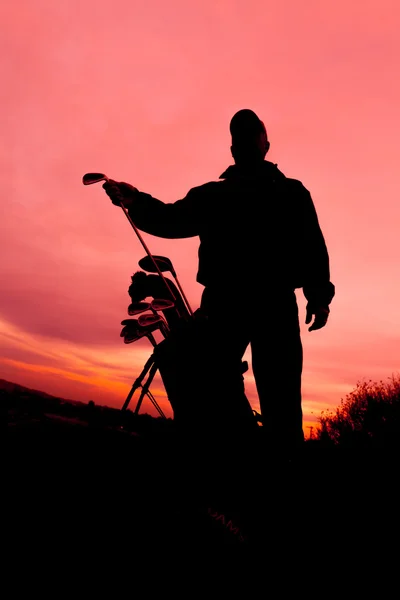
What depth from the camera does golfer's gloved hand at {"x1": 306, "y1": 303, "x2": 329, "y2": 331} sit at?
11.6 ft

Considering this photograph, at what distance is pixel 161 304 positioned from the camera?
2961 mm

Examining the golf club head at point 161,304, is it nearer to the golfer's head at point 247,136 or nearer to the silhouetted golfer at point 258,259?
the silhouetted golfer at point 258,259

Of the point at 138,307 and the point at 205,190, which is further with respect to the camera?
the point at 205,190

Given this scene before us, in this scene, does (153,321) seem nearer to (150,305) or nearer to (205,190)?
(150,305)

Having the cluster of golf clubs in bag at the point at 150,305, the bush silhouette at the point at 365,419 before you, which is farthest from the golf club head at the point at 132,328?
the bush silhouette at the point at 365,419

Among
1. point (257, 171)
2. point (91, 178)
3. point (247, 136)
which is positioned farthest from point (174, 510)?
point (247, 136)

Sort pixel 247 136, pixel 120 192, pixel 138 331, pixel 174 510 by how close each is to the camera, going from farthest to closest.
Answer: pixel 247 136
pixel 120 192
pixel 138 331
pixel 174 510

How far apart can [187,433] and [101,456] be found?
687 mm

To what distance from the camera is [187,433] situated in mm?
2832

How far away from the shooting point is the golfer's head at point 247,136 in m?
3.46

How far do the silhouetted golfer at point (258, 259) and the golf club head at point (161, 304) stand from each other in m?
0.46

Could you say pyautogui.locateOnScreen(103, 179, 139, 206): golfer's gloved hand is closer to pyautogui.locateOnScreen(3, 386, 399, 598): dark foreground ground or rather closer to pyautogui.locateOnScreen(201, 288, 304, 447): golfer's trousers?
pyautogui.locateOnScreen(201, 288, 304, 447): golfer's trousers

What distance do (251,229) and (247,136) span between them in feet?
2.67

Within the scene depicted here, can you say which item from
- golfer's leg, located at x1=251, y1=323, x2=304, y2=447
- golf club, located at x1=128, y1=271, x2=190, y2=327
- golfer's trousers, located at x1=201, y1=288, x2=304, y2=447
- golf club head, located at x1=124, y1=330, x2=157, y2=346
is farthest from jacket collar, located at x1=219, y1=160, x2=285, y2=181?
golf club head, located at x1=124, y1=330, x2=157, y2=346
